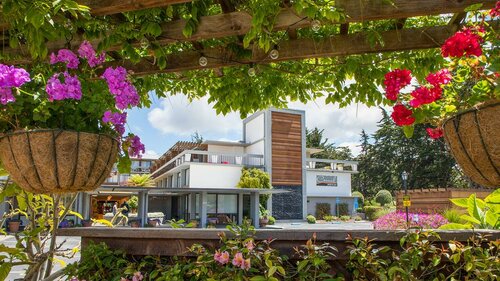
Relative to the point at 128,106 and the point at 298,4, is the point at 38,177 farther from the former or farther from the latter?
the point at 298,4

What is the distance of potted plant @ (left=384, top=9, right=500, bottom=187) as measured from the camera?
1602mm

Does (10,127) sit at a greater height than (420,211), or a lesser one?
greater

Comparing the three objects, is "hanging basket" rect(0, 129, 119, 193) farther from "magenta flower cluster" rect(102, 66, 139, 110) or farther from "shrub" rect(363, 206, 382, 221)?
"shrub" rect(363, 206, 382, 221)

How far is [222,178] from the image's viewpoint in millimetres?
23828

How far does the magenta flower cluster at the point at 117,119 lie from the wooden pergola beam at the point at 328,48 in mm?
867

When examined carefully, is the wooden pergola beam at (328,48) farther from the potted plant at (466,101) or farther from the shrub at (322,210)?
the shrub at (322,210)

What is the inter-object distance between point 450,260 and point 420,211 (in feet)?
47.0

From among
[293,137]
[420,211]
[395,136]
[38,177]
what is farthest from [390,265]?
[395,136]

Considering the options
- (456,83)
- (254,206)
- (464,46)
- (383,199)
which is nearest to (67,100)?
(464,46)

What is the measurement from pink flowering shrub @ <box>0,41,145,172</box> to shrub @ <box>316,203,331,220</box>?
27.6 meters

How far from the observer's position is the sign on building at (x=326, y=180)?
1137 inches

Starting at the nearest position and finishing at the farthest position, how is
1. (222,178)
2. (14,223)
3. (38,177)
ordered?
(38,177) → (14,223) → (222,178)

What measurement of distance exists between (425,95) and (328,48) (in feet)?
2.69

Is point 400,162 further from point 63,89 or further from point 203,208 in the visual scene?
point 63,89
